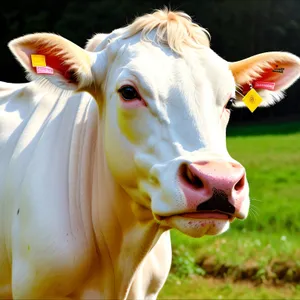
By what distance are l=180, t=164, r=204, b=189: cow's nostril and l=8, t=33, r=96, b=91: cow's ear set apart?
85 cm

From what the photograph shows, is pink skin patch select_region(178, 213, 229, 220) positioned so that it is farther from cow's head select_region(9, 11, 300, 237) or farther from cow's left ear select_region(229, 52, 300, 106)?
cow's left ear select_region(229, 52, 300, 106)

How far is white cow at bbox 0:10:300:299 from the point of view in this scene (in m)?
2.81

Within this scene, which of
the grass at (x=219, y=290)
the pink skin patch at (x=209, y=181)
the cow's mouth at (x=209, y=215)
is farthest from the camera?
the grass at (x=219, y=290)

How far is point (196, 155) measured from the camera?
2748 millimetres

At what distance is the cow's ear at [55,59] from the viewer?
3.25 m

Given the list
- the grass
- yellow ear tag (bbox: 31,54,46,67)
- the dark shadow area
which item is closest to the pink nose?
yellow ear tag (bbox: 31,54,46,67)

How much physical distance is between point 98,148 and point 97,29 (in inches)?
694

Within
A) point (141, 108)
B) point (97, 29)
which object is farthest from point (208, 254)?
point (97, 29)

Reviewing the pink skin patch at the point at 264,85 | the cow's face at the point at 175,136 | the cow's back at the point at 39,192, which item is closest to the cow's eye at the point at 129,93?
the cow's face at the point at 175,136

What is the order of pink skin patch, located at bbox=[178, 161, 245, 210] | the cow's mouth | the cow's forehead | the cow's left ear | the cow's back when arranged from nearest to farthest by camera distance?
pink skin patch, located at bbox=[178, 161, 245, 210], the cow's mouth, the cow's forehead, the cow's back, the cow's left ear

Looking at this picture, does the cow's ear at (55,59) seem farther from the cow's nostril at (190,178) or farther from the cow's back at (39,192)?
the cow's nostril at (190,178)

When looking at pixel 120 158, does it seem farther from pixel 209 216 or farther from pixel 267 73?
pixel 267 73

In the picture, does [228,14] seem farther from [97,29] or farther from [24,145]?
[24,145]

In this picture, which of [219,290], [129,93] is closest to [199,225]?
[129,93]
